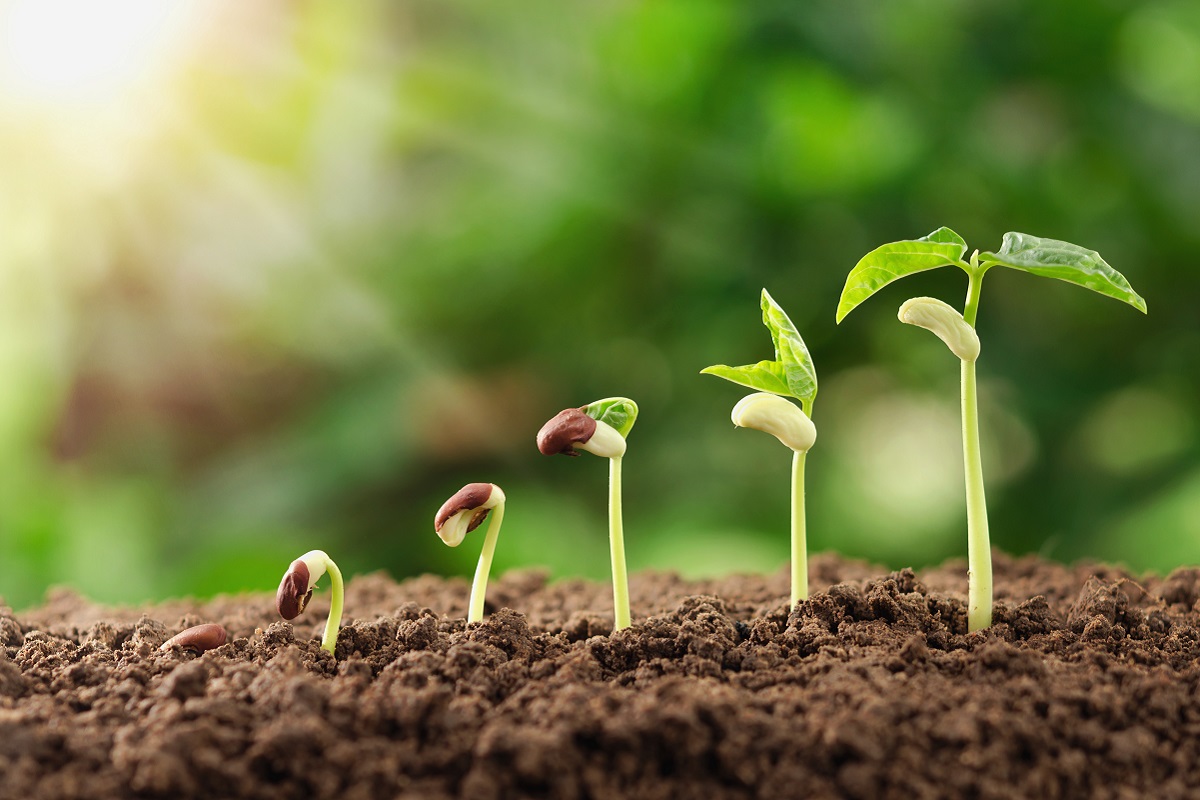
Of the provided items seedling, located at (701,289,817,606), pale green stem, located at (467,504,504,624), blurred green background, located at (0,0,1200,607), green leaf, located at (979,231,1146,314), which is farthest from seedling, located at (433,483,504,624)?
blurred green background, located at (0,0,1200,607)

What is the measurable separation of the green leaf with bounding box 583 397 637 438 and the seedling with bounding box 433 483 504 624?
0.12 metres

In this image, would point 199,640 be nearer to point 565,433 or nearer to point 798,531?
point 565,433

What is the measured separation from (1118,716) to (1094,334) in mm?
2094

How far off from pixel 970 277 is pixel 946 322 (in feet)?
0.16

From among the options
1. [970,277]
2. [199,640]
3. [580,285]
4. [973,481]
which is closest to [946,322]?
[970,277]

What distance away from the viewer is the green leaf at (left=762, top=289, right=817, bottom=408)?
3.33 ft

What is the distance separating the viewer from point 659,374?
115 inches

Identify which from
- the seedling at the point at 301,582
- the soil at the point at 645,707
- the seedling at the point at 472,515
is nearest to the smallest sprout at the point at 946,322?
the soil at the point at 645,707

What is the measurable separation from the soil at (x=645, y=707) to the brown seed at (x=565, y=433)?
19 cm

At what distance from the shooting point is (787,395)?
1.03 meters

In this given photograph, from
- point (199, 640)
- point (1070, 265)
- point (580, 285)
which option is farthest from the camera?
point (580, 285)

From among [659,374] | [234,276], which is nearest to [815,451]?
[659,374]

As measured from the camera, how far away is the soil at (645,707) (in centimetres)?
74

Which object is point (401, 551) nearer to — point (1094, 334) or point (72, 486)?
point (72, 486)
